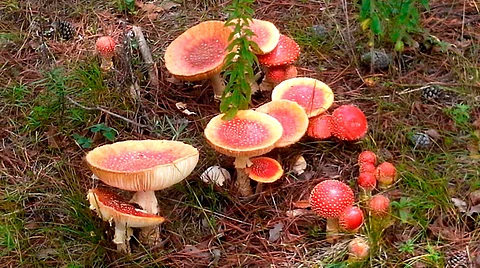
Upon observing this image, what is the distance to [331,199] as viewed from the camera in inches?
129

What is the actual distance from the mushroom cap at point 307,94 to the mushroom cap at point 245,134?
1.09 feet

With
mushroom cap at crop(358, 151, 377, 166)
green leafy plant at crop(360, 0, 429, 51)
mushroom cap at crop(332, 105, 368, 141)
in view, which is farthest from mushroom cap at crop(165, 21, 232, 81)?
mushroom cap at crop(358, 151, 377, 166)

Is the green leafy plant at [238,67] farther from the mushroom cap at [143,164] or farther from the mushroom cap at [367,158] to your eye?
the mushroom cap at [367,158]

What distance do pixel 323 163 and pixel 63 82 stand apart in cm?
187

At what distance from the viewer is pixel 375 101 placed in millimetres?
4238

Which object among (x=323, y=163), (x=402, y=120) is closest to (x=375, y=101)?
(x=402, y=120)

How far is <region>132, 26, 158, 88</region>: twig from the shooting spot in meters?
4.54

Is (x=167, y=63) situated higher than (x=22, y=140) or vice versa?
(x=167, y=63)

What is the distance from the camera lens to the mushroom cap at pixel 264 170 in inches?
141

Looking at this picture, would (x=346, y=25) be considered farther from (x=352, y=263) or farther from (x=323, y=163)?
(x=352, y=263)

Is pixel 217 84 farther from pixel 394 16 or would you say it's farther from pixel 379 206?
pixel 379 206

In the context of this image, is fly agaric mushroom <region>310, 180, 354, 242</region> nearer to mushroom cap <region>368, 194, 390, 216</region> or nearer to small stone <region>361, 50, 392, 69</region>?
mushroom cap <region>368, 194, 390, 216</region>

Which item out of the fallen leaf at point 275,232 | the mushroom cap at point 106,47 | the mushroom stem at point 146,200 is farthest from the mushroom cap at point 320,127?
the mushroom cap at point 106,47

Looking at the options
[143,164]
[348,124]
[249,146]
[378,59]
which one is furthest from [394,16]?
[143,164]
